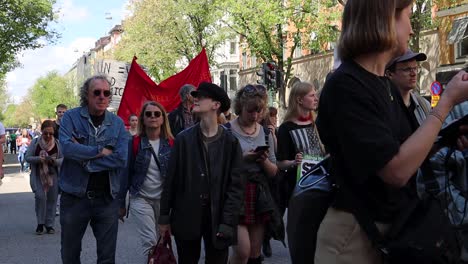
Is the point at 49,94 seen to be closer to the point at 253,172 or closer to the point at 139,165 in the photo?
the point at 139,165

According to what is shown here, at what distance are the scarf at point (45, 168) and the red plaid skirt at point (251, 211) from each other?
21.3 ft

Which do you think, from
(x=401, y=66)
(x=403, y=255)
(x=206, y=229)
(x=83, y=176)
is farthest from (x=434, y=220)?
(x=83, y=176)

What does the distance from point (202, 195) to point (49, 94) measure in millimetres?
149723

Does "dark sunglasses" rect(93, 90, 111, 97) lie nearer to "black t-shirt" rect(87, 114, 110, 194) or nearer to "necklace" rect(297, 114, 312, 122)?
"black t-shirt" rect(87, 114, 110, 194)

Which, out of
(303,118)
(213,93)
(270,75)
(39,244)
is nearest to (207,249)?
(213,93)

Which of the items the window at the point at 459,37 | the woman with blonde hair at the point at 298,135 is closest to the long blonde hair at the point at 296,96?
the woman with blonde hair at the point at 298,135

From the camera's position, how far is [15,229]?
12664 mm

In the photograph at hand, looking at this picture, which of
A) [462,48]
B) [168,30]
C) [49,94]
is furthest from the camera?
[49,94]

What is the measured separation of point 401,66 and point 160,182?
278cm

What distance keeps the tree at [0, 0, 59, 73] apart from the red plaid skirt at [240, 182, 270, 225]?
37.0 meters

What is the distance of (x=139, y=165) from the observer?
22.4ft

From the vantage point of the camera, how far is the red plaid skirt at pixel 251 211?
6.38 m

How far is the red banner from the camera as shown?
12668 millimetres

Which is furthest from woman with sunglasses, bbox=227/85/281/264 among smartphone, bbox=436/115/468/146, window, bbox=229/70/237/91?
window, bbox=229/70/237/91
